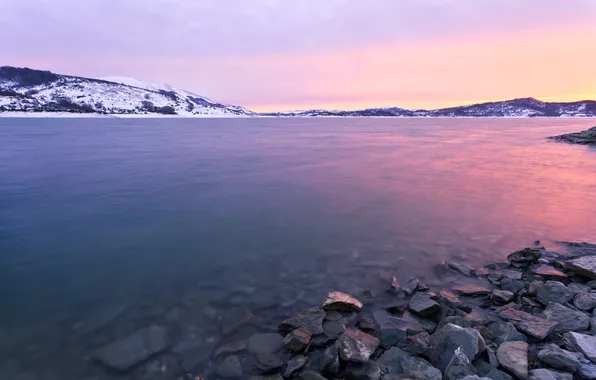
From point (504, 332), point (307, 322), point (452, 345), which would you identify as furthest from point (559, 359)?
point (307, 322)

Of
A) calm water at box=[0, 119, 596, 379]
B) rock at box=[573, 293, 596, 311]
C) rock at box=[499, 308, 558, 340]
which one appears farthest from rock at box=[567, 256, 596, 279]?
rock at box=[499, 308, 558, 340]

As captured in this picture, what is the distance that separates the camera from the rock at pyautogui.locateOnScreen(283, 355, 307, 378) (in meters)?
4.39

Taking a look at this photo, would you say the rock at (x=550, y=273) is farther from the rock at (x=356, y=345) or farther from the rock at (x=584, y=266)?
the rock at (x=356, y=345)

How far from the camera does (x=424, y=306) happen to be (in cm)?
557

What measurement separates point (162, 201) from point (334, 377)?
10547mm

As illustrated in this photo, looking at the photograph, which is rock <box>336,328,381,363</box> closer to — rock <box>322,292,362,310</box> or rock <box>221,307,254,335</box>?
rock <box>322,292,362,310</box>

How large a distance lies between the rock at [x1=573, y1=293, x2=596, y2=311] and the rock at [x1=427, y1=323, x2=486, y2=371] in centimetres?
244

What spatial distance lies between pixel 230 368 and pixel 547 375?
3830 mm

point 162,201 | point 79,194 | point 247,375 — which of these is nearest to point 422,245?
point 247,375

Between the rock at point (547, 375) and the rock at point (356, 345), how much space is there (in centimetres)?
182

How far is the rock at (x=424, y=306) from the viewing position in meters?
5.52

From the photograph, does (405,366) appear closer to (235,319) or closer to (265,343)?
(265,343)

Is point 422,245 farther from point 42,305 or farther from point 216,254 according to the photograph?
point 42,305

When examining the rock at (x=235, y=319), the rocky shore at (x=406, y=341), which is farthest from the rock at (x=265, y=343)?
the rock at (x=235, y=319)
